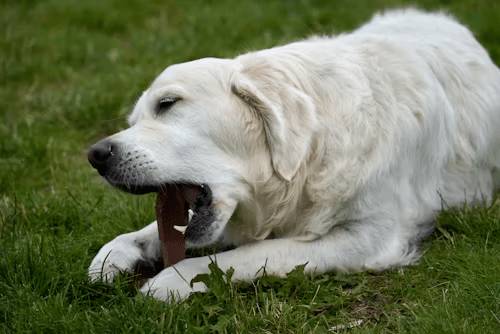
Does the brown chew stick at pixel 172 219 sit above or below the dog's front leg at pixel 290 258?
above

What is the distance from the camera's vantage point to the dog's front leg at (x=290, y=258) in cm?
388

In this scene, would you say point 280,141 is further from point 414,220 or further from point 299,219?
point 414,220

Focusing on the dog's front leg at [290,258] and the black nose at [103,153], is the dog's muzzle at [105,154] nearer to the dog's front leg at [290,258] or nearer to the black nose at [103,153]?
the black nose at [103,153]

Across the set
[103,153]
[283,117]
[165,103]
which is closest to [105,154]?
[103,153]

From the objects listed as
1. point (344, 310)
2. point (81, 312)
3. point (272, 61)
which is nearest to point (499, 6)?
point (272, 61)

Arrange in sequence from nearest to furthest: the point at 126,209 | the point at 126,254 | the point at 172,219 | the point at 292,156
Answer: the point at 292,156
the point at 172,219
the point at 126,254
the point at 126,209

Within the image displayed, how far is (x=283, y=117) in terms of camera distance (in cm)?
395

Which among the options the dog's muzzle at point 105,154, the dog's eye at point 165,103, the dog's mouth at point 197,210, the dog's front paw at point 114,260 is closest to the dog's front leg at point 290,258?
the dog's mouth at point 197,210

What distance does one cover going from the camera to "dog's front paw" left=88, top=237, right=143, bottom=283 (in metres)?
4.00

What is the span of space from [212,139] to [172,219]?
0.44 m

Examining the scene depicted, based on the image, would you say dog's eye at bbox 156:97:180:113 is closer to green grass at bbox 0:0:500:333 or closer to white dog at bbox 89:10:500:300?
white dog at bbox 89:10:500:300

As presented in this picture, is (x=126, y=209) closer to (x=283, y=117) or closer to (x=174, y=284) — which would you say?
(x=174, y=284)

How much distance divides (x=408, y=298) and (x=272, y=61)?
4.27 feet

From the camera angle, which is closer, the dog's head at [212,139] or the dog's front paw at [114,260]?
the dog's head at [212,139]
